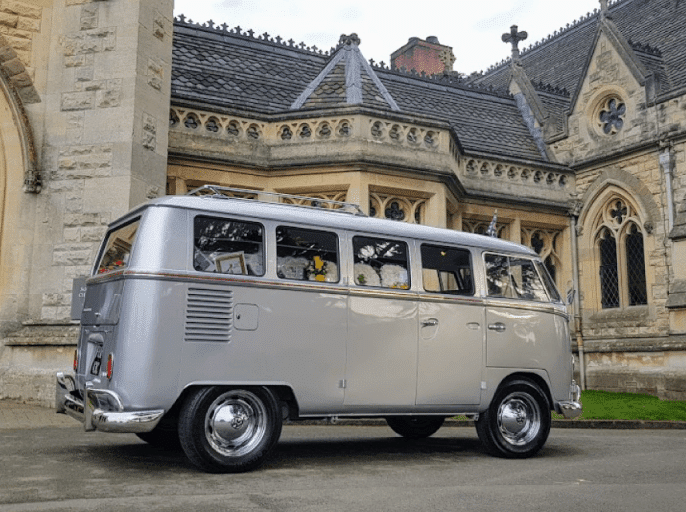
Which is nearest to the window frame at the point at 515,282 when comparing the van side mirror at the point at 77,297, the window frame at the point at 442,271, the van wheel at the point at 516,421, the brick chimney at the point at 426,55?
the window frame at the point at 442,271

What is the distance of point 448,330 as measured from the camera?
288 inches

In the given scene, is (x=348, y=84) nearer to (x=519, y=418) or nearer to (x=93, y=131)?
(x=93, y=131)

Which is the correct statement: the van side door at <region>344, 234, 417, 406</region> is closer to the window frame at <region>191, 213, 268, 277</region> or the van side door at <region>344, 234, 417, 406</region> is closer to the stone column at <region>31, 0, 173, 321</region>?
the window frame at <region>191, 213, 268, 277</region>

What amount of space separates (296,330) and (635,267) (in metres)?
12.8

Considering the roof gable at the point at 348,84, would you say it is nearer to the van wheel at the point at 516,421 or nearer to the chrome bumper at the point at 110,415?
the van wheel at the point at 516,421

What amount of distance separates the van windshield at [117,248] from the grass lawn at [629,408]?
297 inches

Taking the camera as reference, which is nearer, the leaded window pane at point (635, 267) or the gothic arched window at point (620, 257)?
the leaded window pane at point (635, 267)

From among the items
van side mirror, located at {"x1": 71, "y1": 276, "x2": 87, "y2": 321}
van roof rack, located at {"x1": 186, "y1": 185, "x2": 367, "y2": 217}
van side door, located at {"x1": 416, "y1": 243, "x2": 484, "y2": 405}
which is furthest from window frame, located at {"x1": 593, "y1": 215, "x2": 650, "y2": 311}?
van side mirror, located at {"x1": 71, "y1": 276, "x2": 87, "y2": 321}

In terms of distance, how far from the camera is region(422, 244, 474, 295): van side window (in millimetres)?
7328

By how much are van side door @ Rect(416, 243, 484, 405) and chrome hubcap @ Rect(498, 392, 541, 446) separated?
418 millimetres

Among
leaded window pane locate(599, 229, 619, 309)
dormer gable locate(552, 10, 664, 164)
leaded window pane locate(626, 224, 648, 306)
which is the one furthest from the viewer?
leaded window pane locate(599, 229, 619, 309)

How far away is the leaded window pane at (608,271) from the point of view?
57.8ft

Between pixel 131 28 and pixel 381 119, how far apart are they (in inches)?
190

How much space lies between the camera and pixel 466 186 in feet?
54.3
